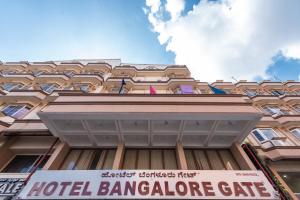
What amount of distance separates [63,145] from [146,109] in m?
4.52

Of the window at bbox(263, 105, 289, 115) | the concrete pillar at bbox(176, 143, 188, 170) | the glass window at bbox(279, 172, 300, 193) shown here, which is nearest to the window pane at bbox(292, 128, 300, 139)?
the window at bbox(263, 105, 289, 115)

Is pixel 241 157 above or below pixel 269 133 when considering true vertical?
below

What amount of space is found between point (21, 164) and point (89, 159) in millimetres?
3718

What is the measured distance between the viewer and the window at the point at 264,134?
11.2m

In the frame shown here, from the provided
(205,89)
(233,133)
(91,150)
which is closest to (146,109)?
(91,150)

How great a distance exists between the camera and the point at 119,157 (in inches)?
305

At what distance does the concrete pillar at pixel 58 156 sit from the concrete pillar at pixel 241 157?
323 inches

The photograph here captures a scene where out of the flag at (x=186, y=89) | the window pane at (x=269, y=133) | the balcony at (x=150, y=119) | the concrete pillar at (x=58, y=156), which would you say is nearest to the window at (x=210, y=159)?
the balcony at (x=150, y=119)

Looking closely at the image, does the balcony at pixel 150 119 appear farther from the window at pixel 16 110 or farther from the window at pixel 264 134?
the window at pixel 16 110

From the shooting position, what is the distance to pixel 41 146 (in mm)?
9008

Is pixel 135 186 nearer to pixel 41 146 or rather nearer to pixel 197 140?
pixel 197 140

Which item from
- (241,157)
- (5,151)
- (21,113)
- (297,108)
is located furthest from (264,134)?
(21,113)

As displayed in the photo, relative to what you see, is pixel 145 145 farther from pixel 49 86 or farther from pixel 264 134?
pixel 49 86

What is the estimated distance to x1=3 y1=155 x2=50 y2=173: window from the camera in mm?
8566
